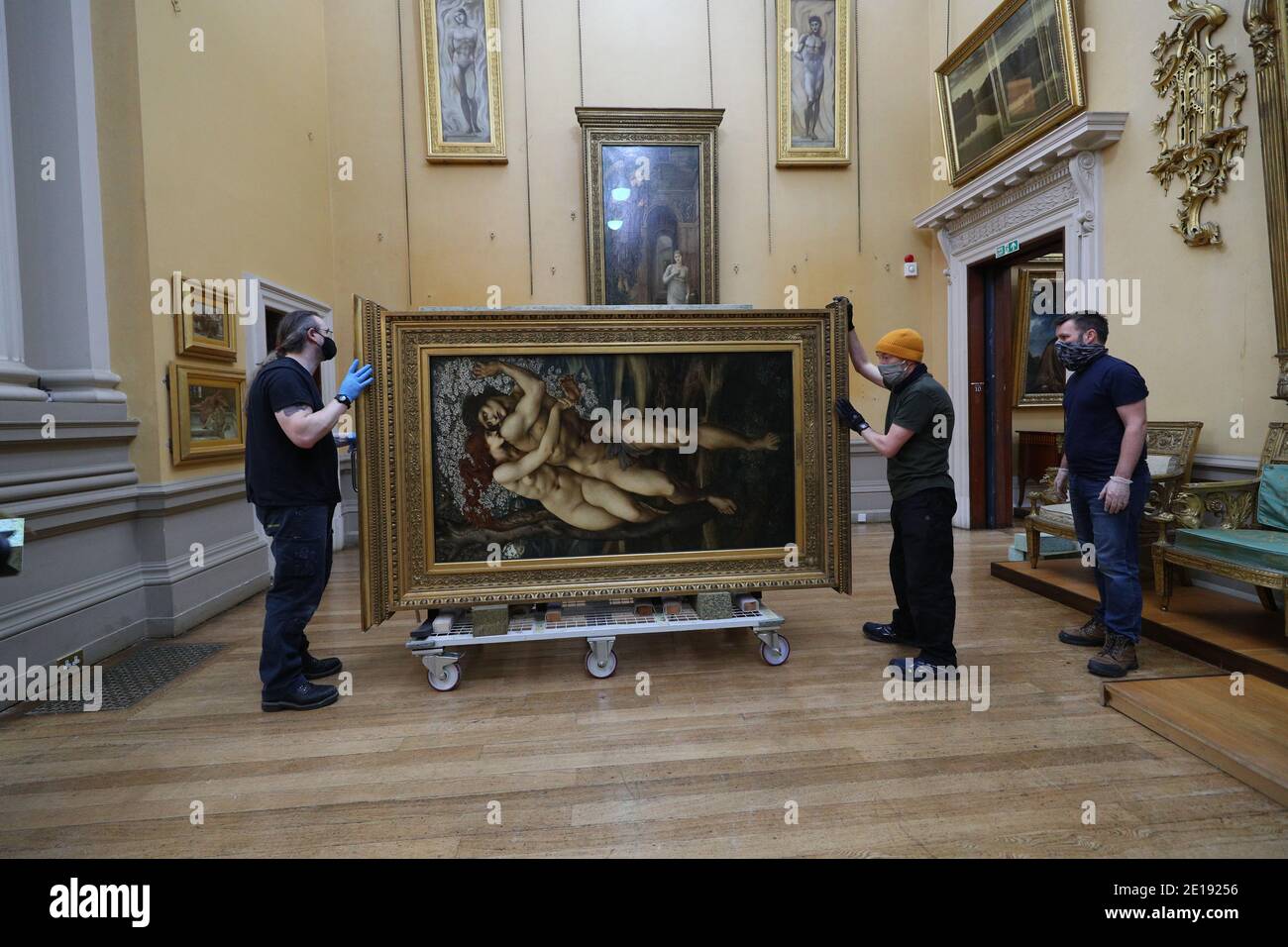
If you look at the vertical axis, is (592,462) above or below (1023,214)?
below

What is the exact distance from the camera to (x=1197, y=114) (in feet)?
15.6

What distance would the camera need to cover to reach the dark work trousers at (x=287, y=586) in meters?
3.26

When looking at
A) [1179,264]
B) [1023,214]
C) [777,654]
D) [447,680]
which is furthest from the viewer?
[1023,214]

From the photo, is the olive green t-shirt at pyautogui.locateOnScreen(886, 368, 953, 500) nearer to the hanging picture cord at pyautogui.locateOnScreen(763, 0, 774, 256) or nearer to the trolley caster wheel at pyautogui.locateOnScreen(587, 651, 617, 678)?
the trolley caster wheel at pyautogui.locateOnScreen(587, 651, 617, 678)

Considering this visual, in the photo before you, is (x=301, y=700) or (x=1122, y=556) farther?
(x=1122, y=556)

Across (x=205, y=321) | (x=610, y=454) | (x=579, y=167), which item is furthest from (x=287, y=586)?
(x=579, y=167)

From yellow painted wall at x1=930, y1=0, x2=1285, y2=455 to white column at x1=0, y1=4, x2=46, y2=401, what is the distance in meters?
7.68

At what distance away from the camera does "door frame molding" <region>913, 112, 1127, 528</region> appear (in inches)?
231

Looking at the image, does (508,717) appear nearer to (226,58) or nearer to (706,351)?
(706,351)

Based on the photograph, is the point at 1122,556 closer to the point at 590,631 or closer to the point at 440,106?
the point at 590,631

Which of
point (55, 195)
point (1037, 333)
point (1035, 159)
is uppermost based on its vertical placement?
point (1035, 159)

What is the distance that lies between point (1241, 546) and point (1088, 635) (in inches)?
36.3

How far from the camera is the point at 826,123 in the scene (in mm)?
8500

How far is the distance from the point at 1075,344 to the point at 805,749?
8.86 feet
